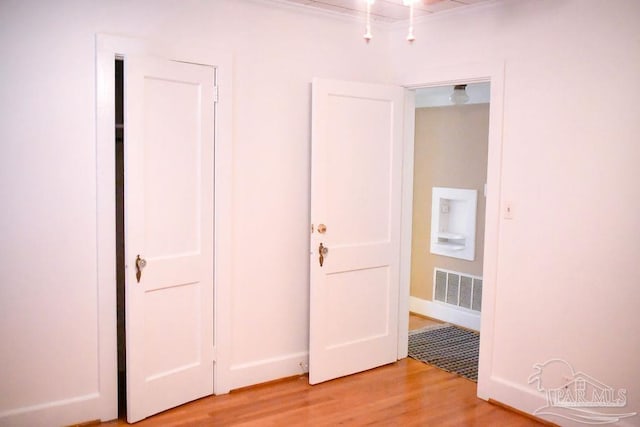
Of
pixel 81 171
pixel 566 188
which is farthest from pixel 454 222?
pixel 81 171

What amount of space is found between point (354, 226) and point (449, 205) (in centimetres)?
174

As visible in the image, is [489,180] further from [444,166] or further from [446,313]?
[446,313]

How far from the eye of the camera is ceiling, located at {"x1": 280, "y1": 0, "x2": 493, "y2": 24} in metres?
Answer: 3.61

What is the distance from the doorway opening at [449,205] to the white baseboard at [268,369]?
1.47 meters

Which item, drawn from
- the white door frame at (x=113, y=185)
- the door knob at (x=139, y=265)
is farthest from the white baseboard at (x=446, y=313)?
the door knob at (x=139, y=265)

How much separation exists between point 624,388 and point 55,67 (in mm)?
3381

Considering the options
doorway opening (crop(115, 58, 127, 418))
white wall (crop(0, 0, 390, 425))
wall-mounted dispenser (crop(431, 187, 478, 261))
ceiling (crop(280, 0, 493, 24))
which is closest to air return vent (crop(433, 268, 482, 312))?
wall-mounted dispenser (crop(431, 187, 478, 261))

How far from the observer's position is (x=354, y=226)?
13.1ft

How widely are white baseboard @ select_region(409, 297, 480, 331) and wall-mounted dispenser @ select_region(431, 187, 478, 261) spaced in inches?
19.4

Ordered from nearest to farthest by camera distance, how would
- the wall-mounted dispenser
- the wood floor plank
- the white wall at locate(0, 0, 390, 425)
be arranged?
the white wall at locate(0, 0, 390, 425) → the wood floor plank → the wall-mounted dispenser

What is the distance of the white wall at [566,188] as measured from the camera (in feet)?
9.75

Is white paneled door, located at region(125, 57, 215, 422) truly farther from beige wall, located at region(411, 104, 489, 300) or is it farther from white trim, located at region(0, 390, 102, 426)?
beige wall, located at region(411, 104, 489, 300)

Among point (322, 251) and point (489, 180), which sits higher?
point (489, 180)

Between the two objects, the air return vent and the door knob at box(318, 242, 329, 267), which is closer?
the door knob at box(318, 242, 329, 267)
